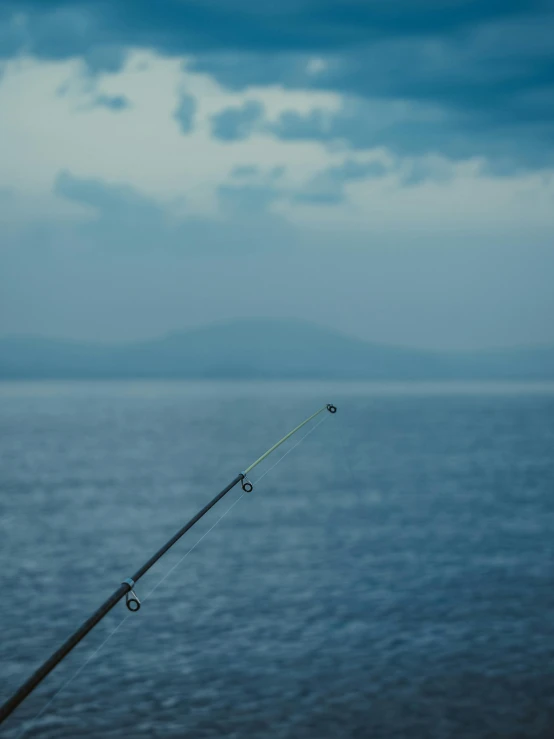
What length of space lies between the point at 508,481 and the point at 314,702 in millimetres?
27915

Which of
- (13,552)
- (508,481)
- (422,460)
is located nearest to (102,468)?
(422,460)

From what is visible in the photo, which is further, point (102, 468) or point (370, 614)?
point (102, 468)

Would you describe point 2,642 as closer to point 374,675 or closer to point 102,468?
point 374,675

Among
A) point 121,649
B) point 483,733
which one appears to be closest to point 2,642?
point 121,649

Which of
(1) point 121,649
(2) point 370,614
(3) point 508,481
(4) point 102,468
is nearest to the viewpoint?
(1) point 121,649

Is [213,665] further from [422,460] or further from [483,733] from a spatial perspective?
[422,460]

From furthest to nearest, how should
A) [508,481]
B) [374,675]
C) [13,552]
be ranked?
[508,481], [13,552], [374,675]

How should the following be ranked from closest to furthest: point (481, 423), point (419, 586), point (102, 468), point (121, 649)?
point (121, 649) → point (419, 586) → point (102, 468) → point (481, 423)

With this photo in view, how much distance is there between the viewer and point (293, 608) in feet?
54.8

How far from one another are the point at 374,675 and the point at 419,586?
550 centimetres

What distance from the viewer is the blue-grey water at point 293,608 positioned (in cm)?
1175

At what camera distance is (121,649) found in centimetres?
1429

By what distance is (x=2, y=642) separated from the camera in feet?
47.9

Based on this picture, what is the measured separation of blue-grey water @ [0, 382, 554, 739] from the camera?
38.5 ft
